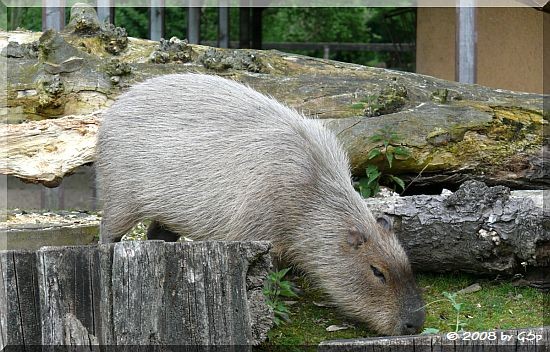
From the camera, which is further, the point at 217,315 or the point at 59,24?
the point at 59,24

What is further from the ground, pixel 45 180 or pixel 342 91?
Result: pixel 342 91

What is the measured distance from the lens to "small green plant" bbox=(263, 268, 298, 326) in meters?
4.61

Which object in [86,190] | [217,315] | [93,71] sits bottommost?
[86,190]

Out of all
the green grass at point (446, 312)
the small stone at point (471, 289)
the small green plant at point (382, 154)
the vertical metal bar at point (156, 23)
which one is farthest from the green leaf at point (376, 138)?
the vertical metal bar at point (156, 23)

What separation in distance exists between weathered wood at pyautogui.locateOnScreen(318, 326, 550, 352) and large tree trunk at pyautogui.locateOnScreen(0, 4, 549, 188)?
2364mm

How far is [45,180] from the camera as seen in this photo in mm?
5473

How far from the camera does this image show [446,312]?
4.81 metres

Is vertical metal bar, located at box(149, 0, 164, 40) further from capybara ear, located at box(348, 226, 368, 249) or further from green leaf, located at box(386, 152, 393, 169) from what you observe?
capybara ear, located at box(348, 226, 368, 249)

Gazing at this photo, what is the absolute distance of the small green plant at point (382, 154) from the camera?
18.3 feet

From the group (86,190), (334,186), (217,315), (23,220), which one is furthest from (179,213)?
(86,190)

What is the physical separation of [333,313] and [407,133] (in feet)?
4.56

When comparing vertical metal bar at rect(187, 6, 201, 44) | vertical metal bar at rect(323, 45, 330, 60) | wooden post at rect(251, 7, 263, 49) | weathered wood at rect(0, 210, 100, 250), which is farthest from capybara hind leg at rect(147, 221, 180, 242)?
vertical metal bar at rect(323, 45, 330, 60)

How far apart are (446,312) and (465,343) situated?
4.78 feet

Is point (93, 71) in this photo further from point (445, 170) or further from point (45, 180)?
point (445, 170)
